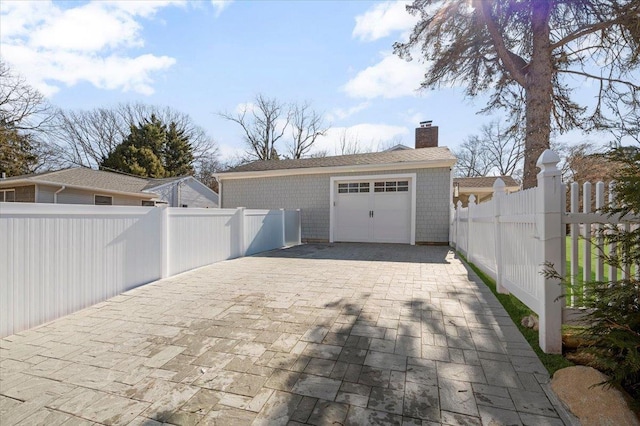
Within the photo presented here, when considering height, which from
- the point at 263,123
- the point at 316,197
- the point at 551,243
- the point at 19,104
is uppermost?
the point at 263,123

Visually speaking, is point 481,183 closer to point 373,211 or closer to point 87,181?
point 373,211

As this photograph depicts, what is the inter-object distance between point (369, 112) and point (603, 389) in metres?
17.6

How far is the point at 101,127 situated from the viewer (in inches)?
1073

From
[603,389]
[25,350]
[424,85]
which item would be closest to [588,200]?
[603,389]

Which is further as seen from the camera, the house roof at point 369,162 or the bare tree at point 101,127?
the bare tree at point 101,127

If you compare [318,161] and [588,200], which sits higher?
[318,161]

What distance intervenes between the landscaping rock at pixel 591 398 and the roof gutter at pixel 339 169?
27.3 feet

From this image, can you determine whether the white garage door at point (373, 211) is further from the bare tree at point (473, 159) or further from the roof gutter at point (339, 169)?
the bare tree at point (473, 159)

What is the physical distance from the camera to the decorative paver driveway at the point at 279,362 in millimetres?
1704

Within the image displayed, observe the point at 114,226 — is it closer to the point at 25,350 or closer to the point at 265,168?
the point at 25,350

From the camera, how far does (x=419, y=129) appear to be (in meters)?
14.8

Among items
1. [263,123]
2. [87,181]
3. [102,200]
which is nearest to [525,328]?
[87,181]

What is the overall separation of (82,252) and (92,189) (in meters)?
13.6

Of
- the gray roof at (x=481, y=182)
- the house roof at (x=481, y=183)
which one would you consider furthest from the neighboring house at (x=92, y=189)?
the gray roof at (x=481, y=182)
